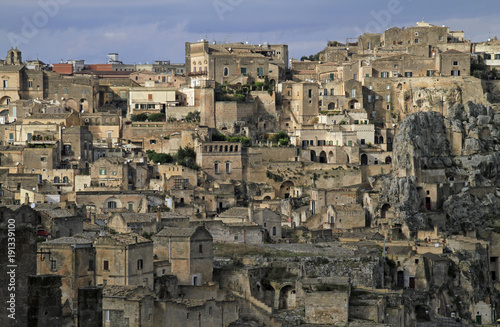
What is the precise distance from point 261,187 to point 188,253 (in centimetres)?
2727

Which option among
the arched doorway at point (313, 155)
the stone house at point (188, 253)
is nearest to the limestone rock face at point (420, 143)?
the arched doorway at point (313, 155)

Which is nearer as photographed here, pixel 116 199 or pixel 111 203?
pixel 111 203

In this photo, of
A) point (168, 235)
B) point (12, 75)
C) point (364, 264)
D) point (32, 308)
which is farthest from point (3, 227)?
point (12, 75)

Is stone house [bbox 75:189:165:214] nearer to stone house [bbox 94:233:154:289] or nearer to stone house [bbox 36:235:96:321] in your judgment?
stone house [bbox 94:233:154:289]

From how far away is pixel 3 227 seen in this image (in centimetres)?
2277

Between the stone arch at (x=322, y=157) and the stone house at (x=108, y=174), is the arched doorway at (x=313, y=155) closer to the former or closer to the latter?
the stone arch at (x=322, y=157)

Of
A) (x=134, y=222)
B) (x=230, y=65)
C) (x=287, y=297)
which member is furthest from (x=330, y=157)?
(x=287, y=297)

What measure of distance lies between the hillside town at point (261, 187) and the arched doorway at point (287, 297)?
106 mm

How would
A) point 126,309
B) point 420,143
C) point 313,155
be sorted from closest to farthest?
point 126,309 → point 420,143 → point 313,155

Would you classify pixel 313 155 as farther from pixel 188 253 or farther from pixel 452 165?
pixel 188 253

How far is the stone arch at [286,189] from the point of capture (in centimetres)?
7519

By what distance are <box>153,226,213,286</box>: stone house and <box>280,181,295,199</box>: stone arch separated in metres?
27.3

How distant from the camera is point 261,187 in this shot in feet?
244

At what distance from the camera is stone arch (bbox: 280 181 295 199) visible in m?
75.2
